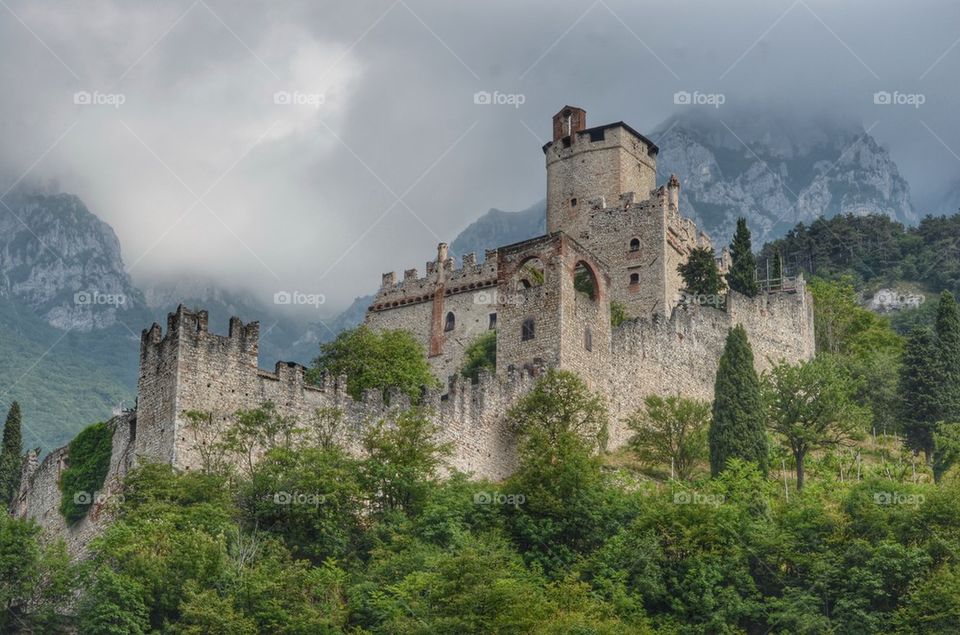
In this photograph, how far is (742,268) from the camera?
223ft

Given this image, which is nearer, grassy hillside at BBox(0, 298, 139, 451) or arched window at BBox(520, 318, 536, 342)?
arched window at BBox(520, 318, 536, 342)

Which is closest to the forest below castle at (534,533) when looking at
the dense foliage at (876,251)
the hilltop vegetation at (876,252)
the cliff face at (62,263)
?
the hilltop vegetation at (876,252)

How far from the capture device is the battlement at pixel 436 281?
68.7 m

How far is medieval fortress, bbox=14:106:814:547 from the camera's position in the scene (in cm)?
4472

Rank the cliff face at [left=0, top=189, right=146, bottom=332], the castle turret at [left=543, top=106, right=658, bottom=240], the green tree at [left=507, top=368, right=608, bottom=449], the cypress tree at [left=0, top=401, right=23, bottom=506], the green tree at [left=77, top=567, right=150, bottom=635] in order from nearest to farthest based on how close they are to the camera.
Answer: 1. the green tree at [left=77, top=567, right=150, bottom=635]
2. the green tree at [left=507, top=368, right=608, bottom=449]
3. the cypress tree at [left=0, top=401, right=23, bottom=506]
4. the castle turret at [left=543, top=106, right=658, bottom=240]
5. the cliff face at [left=0, top=189, right=146, bottom=332]

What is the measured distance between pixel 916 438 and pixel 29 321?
67256 millimetres

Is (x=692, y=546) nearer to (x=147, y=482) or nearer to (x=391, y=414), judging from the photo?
(x=391, y=414)

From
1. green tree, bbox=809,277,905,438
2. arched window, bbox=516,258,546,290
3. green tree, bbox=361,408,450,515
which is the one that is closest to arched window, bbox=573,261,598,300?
arched window, bbox=516,258,546,290

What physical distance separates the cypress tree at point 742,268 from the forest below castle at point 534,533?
12332 mm

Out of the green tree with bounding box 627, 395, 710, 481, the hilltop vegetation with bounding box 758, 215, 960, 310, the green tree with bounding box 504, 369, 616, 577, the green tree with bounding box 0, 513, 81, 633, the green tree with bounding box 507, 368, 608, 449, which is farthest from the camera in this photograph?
the hilltop vegetation with bounding box 758, 215, 960, 310

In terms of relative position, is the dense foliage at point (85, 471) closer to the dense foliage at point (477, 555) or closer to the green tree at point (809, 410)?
the dense foliage at point (477, 555)

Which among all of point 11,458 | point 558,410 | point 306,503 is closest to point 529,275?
point 558,410

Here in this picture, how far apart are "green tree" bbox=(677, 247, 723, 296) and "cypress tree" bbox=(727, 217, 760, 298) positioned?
36.4 inches

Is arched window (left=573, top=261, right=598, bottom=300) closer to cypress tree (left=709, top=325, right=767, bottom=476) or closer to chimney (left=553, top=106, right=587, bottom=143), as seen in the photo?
cypress tree (left=709, top=325, right=767, bottom=476)
